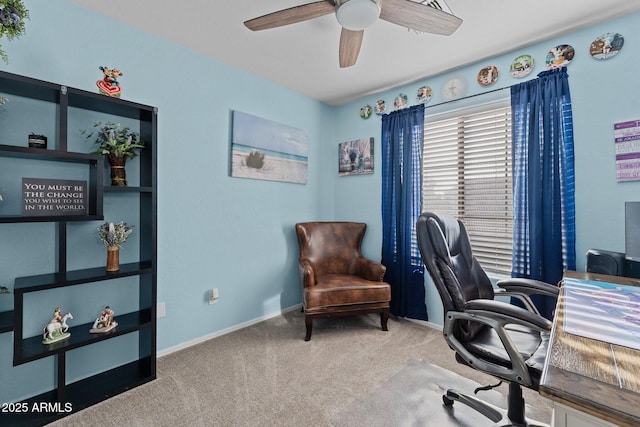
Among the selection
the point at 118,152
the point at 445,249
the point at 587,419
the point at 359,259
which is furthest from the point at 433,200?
the point at 118,152

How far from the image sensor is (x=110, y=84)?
71.7 inches

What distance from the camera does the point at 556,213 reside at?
6.84 ft

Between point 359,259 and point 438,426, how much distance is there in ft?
5.78

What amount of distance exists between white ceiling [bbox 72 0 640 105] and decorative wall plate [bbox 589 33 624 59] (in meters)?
0.13

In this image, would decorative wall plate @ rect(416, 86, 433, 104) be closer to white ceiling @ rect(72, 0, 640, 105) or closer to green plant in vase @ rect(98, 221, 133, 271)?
white ceiling @ rect(72, 0, 640, 105)

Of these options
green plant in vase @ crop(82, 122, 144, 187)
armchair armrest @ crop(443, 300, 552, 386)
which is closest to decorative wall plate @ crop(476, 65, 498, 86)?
armchair armrest @ crop(443, 300, 552, 386)

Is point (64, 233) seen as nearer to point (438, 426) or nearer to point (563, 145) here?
point (438, 426)

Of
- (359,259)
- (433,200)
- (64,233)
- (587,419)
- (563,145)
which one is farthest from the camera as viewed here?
(359,259)

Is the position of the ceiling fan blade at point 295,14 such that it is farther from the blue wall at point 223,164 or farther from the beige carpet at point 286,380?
the beige carpet at point 286,380

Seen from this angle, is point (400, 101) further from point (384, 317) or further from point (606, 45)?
point (384, 317)

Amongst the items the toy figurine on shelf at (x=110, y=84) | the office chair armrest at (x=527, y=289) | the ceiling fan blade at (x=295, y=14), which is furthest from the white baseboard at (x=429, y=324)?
the toy figurine on shelf at (x=110, y=84)

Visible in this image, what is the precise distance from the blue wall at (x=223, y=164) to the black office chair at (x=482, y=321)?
1.04 metres

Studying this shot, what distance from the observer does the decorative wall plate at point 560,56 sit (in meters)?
2.08

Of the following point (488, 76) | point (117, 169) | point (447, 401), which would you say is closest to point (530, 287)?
point (447, 401)
